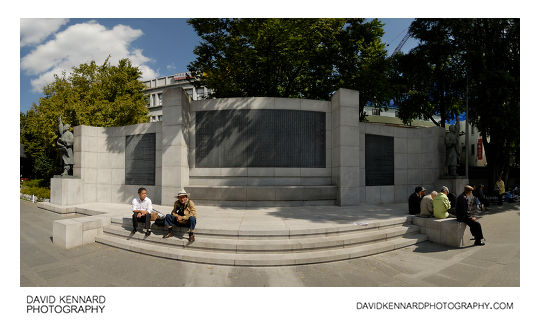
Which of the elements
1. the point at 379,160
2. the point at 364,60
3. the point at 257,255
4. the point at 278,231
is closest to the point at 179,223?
the point at 257,255

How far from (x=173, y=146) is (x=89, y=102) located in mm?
17690

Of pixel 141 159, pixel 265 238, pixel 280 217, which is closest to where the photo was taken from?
pixel 265 238

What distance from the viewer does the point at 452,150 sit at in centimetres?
1471

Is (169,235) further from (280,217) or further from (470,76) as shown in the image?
(470,76)

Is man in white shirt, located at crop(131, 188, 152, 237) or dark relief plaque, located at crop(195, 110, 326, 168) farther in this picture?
dark relief plaque, located at crop(195, 110, 326, 168)

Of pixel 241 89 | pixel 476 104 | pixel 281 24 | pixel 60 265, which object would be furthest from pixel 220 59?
pixel 476 104

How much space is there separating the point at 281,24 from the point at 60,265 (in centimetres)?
1509

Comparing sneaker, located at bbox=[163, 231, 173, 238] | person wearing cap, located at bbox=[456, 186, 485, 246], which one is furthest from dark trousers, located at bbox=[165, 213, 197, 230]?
person wearing cap, located at bbox=[456, 186, 485, 246]

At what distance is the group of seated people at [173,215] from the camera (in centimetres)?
709

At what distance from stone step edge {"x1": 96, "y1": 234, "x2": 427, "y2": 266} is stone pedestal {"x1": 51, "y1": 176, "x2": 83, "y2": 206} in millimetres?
8961

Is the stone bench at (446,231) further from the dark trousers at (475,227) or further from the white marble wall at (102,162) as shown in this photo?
the white marble wall at (102,162)

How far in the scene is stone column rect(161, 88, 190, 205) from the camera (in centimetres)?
1200

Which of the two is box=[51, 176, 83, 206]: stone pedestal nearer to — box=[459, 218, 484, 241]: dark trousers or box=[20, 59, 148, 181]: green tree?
box=[20, 59, 148, 181]: green tree
